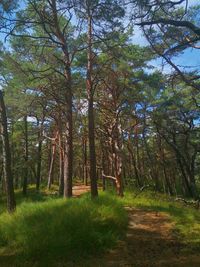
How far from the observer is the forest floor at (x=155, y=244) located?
6887mm

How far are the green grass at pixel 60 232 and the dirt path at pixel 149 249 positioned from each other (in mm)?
367

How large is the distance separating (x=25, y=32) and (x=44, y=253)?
8.79 m

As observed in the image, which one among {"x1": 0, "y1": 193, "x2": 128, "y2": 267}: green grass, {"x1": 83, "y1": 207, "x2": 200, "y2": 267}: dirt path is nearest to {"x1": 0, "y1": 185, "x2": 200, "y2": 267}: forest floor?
{"x1": 83, "y1": 207, "x2": 200, "y2": 267}: dirt path

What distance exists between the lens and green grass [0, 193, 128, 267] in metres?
7.13

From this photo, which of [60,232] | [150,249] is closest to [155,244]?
[150,249]

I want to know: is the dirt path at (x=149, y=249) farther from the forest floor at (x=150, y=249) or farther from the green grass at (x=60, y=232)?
the green grass at (x=60, y=232)

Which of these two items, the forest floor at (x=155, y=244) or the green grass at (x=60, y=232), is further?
the green grass at (x=60, y=232)

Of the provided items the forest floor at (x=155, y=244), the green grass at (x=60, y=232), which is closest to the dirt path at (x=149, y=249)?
the forest floor at (x=155, y=244)

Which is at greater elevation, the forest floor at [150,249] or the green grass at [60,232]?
the green grass at [60,232]

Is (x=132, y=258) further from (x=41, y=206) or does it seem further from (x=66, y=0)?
(x=66, y=0)

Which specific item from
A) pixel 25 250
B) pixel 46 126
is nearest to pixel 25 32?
pixel 25 250

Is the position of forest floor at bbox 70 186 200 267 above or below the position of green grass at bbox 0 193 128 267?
below

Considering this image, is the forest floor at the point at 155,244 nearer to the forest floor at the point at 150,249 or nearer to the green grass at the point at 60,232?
the forest floor at the point at 150,249

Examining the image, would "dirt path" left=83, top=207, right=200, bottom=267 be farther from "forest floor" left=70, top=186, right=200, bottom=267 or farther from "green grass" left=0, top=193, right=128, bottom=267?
"green grass" left=0, top=193, right=128, bottom=267
